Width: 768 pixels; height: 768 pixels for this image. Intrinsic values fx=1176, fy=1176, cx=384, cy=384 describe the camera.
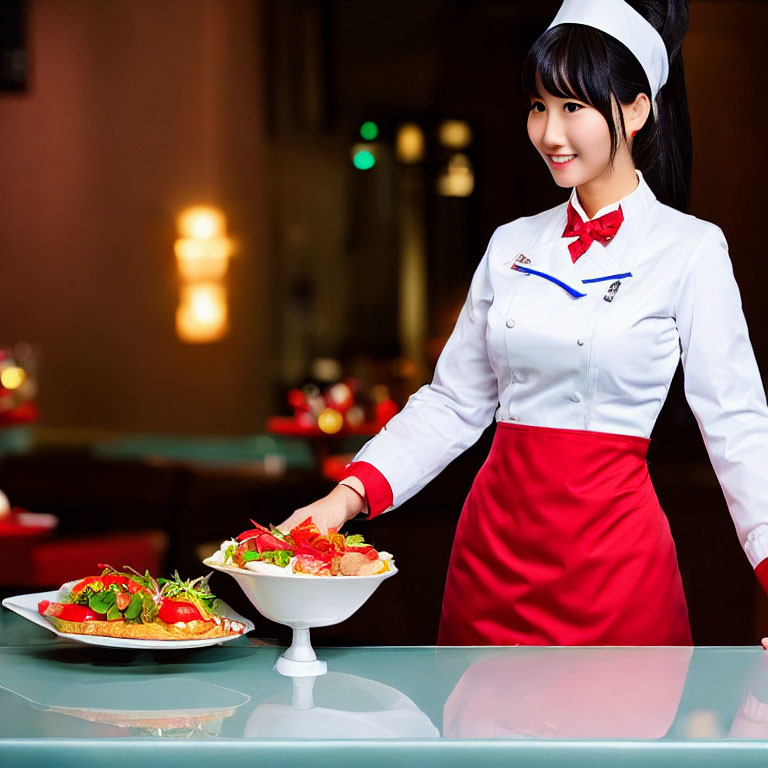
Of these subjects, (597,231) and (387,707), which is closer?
(387,707)

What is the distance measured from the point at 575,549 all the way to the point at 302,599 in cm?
49

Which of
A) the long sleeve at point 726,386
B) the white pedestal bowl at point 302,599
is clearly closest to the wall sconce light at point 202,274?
the long sleeve at point 726,386

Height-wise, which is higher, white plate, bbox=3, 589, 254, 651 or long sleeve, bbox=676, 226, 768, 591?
long sleeve, bbox=676, 226, 768, 591

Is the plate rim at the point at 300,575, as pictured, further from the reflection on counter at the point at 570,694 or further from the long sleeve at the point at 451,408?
the long sleeve at the point at 451,408

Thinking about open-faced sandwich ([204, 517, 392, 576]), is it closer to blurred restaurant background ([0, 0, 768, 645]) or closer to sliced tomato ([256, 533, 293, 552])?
sliced tomato ([256, 533, 293, 552])

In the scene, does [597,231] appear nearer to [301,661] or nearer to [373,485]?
[373,485]

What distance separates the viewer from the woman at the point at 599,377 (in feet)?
5.44

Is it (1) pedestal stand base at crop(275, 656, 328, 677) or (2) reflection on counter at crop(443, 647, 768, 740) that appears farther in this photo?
(1) pedestal stand base at crop(275, 656, 328, 677)

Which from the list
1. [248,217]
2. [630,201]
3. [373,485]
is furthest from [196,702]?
[248,217]

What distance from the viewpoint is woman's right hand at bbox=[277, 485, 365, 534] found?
1.64 m

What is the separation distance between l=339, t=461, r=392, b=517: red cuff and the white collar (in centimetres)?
50

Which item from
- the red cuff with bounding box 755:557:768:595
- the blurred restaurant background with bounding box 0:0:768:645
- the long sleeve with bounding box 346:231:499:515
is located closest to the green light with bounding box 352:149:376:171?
the blurred restaurant background with bounding box 0:0:768:645

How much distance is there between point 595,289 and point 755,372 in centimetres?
26

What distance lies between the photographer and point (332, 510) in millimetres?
1681
